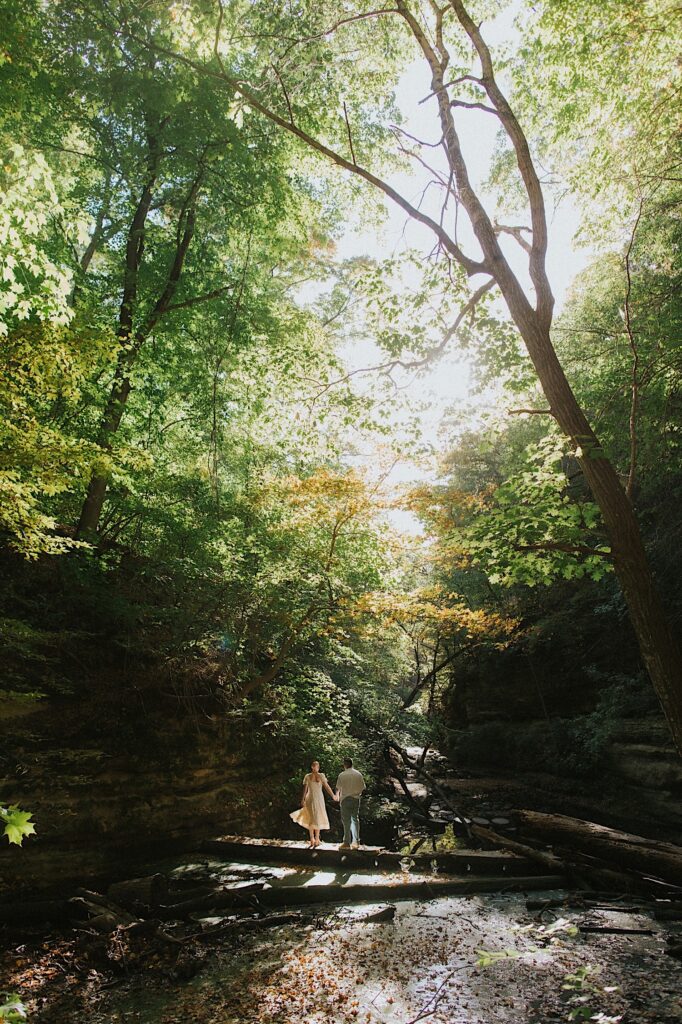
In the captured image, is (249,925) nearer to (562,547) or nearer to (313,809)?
(313,809)

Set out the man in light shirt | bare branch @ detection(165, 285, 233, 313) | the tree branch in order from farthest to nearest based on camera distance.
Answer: bare branch @ detection(165, 285, 233, 313)
the man in light shirt
the tree branch

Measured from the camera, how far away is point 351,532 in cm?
1221

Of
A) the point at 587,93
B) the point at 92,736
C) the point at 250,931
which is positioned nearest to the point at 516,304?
the point at 587,93

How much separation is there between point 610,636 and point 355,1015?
15.7m

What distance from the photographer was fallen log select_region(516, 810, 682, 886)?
8.10 meters

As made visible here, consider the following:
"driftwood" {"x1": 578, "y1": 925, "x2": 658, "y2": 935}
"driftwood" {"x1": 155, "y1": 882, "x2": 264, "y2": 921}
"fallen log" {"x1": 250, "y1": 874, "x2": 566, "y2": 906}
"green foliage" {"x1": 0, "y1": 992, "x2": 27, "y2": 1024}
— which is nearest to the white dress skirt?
"fallen log" {"x1": 250, "y1": 874, "x2": 566, "y2": 906}

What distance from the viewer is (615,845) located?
28.9ft

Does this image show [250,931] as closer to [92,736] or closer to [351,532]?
[92,736]

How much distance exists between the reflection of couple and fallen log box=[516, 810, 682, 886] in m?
4.05

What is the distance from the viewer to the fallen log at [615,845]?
8.10 metres

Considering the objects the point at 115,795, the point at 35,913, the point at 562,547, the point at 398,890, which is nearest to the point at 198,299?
the point at 562,547

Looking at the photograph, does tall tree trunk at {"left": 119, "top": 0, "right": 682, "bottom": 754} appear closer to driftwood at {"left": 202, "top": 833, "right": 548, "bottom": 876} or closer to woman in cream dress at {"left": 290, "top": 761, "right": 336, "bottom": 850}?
driftwood at {"left": 202, "top": 833, "right": 548, "bottom": 876}

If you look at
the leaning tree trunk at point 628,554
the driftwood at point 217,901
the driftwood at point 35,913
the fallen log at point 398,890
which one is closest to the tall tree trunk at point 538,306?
the leaning tree trunk at point 628,554

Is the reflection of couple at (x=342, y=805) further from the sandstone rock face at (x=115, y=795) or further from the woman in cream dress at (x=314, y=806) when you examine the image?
the sandstone rock face at (x=115, y=795)
